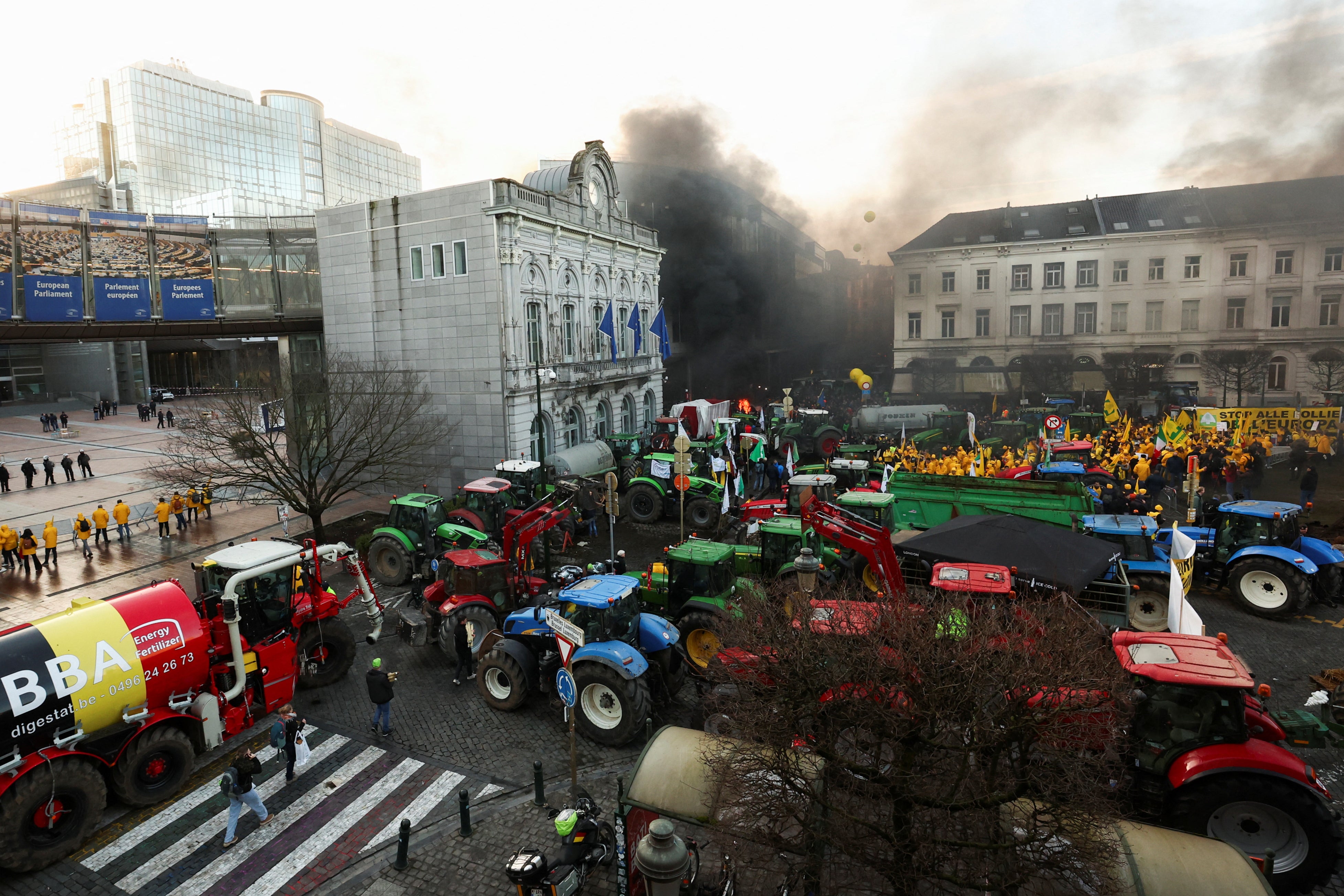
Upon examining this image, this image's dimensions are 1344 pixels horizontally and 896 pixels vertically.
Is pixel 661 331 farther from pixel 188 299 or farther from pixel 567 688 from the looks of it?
pixel 567 688

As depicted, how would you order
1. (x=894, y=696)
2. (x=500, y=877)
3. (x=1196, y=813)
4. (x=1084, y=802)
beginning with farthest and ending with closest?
(x=500, y=877) < (x=1196, y=813) < (x=894, y=696) < (x=1084, y=802)

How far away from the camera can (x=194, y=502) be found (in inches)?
915

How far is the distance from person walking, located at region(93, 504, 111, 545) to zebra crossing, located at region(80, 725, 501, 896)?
601 inches

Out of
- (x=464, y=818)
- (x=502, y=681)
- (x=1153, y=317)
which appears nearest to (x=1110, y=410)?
(x=502, y=681)

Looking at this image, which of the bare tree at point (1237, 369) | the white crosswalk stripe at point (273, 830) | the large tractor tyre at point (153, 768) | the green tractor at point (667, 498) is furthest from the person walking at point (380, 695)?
the bare tree at point (1237, 369)

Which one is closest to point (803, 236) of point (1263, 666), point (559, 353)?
point (559, 353)

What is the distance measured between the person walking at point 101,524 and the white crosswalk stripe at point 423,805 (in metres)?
17.6

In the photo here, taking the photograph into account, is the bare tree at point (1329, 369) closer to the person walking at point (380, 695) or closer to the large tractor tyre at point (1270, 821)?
the large tractor tyre at point (1270, 821)

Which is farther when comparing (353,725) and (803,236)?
(803,236)

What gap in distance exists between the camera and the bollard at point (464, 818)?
814cm

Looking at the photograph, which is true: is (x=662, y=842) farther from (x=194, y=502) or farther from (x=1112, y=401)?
(x=1112, y=401)

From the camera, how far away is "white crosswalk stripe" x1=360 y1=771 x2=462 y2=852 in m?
8.45

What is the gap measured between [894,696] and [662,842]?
2085mm

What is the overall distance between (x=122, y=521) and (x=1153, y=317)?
53609 millimetres
